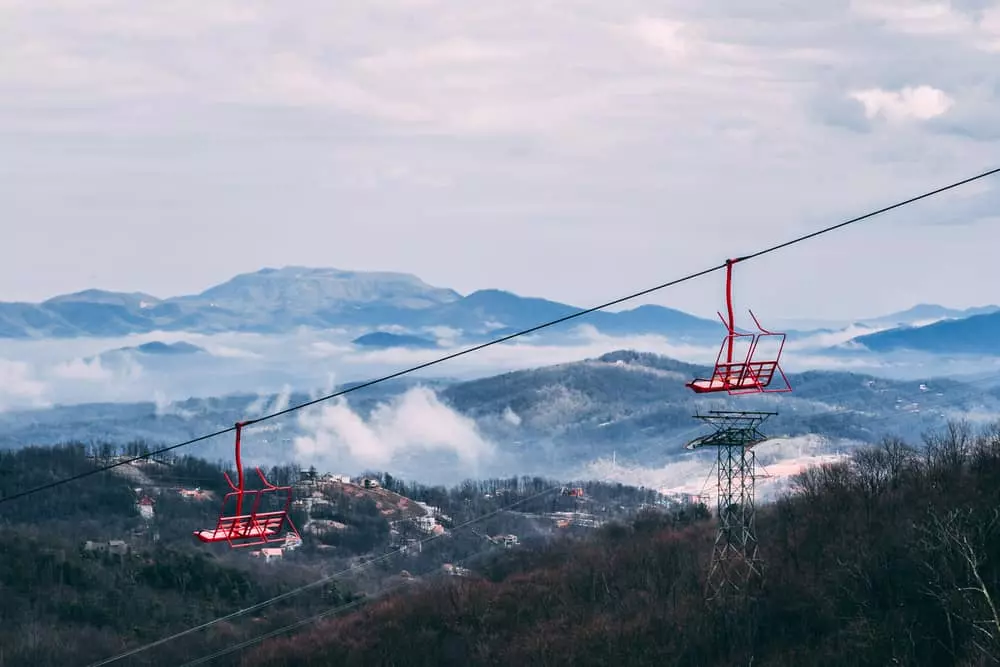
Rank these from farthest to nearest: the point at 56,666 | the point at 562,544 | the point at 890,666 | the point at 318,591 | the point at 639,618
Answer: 1. the point at 318,591
2. the point at 562,544
3. the point at 56,666
4. the point at 639,618
5. the point at 890,666

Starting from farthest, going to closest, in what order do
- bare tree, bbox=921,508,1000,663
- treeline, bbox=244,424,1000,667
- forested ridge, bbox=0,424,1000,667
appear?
forested ridge, bbox=0,424,1000,667 → treeline, bbox=244,424,1000,667 → bare tree, bbox=921,508,1000,663

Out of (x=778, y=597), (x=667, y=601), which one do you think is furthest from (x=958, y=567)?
(x=667, y=601)

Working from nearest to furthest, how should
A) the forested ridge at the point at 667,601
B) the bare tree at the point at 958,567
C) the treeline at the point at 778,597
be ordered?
1. the bare tree at the point at 958,567
2. the treeline at the point at 778,597
3. the forested ridge at the point at 667,601

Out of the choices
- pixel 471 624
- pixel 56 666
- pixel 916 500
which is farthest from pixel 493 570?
pixel 916 500

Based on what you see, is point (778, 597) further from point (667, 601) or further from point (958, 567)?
point (958, 567)

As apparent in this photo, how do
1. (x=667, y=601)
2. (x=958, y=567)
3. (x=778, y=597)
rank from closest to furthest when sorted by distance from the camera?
1. (x=958, y=567)
2. (x=778, y=597)
3. (x=667, y=601)

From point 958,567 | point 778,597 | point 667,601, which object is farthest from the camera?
point 667,601

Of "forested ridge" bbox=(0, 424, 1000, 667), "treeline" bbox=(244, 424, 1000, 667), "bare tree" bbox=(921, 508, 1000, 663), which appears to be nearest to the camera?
"bare tree" bbox=(921, 508, 1000, 663)

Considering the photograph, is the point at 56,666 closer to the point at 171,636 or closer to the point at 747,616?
the point at 171,636
